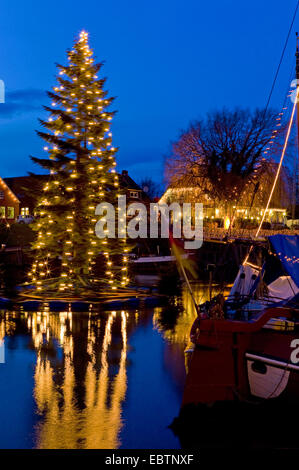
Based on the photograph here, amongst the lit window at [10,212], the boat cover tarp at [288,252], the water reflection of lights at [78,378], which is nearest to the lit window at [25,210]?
the lit window at [10,212]

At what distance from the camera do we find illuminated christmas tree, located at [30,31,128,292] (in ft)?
69.9

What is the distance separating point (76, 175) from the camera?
21375 mm

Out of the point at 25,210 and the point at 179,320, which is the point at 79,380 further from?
the point at 25,210

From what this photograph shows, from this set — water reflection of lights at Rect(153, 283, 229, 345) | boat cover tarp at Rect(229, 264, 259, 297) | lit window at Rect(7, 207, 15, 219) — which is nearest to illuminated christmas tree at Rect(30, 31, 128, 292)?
water reflection of lights at Rect(153, 283, 229, 345)

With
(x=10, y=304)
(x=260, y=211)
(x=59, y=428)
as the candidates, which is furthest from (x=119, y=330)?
(x=260, y=211)

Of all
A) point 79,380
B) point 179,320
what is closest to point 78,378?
point 79,380

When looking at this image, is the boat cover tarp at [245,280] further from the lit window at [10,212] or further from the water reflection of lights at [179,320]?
the lit window at [10,212]

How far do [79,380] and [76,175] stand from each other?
1276cm

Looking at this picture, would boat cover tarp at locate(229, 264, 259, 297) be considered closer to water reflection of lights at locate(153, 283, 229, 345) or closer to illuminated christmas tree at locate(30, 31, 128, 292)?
water reflection of lights at locate(153, 283, 229, 345)

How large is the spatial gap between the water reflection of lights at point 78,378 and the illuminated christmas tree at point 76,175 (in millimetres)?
5061

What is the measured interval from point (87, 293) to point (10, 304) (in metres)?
3.06

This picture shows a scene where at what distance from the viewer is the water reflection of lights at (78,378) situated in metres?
7.12

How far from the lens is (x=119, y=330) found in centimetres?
1491
